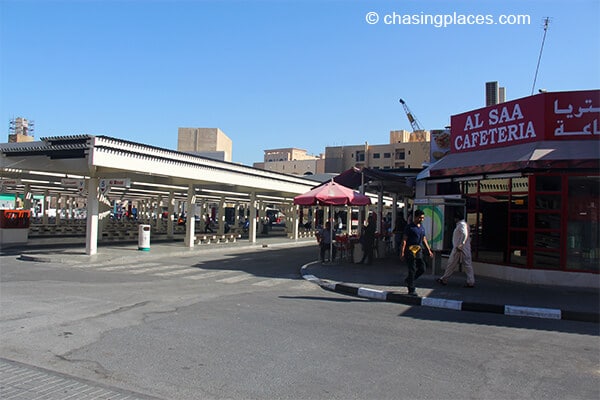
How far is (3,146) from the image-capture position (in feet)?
61.2

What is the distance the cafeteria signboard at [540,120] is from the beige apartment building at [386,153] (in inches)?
3823

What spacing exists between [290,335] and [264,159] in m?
169

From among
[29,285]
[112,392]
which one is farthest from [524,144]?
[29,285]

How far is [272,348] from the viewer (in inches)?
244

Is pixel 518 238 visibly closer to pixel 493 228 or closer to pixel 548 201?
pixel 493 228

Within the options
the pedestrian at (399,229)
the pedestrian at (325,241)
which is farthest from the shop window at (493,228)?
the pedestrian at (325,241)

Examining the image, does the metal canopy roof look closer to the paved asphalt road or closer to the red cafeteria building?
the paved asphalt road

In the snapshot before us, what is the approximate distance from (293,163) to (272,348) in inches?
5348

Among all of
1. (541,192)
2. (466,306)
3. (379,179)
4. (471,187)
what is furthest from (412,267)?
(379,179)

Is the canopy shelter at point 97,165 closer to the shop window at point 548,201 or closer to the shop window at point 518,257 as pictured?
the shop window at point 518,257

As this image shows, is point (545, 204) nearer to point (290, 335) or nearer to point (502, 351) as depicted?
point (502, 351)

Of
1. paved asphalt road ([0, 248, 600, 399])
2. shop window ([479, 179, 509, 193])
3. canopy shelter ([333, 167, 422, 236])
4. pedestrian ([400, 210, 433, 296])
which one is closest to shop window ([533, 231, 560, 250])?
shop window ([479, 179, 509, 193])

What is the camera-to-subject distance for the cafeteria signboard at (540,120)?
11984 millimetres

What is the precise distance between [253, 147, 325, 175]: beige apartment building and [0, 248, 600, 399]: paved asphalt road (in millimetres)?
104584
